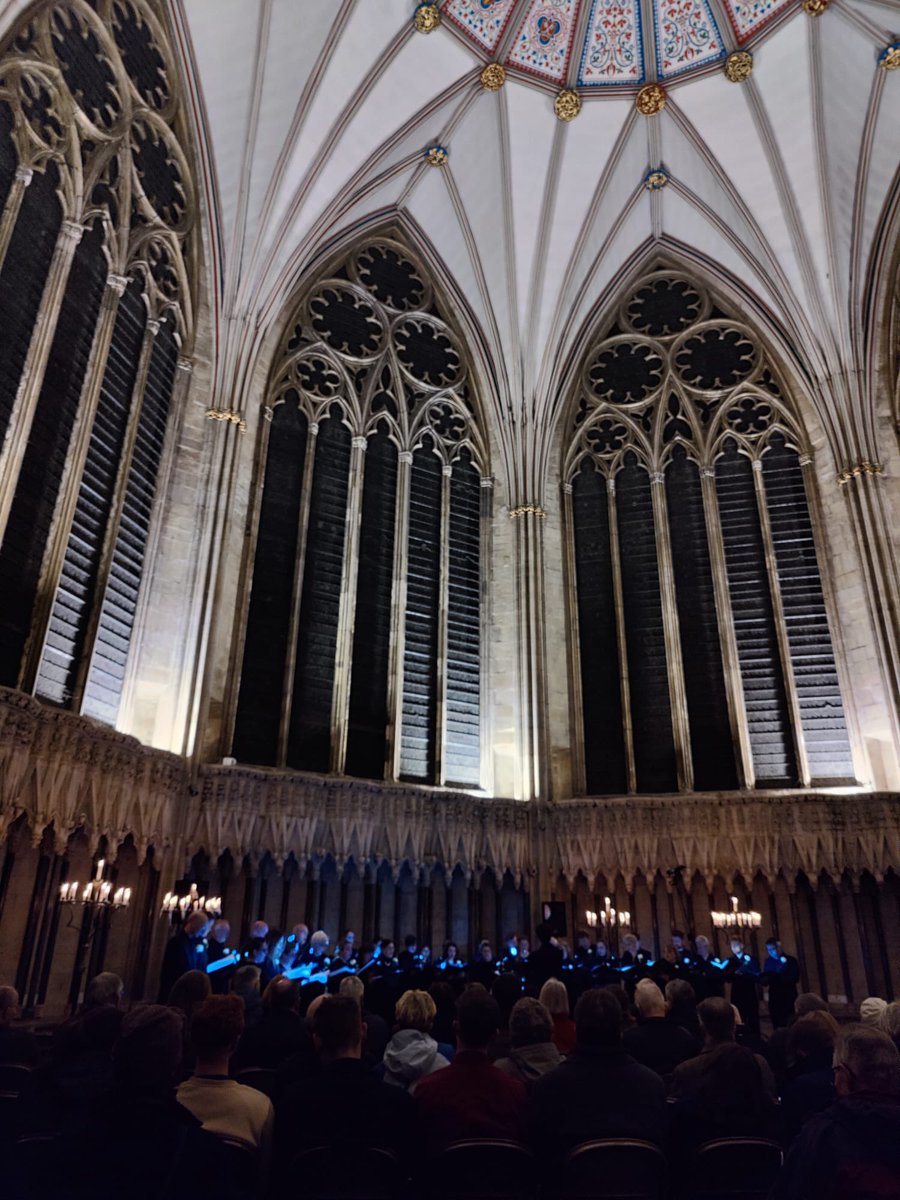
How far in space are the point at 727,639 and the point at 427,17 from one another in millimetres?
12757

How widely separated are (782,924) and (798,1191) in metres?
12.8

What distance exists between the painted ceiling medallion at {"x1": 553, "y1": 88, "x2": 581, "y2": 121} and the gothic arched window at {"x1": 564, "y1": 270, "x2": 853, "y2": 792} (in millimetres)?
3990

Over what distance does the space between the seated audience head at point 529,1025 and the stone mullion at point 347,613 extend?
32.2ft

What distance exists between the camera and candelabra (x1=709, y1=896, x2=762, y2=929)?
12.6m

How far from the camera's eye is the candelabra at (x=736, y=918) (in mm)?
12641

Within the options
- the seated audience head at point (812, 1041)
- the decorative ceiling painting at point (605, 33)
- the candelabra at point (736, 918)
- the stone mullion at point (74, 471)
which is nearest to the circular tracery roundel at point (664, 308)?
the decorative ceiling painting at point (605, 33)

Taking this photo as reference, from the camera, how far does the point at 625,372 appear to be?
18.8 m

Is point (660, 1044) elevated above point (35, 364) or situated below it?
below

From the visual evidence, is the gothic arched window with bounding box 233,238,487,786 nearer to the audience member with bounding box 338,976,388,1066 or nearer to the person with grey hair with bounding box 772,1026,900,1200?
the audience member with bounding box 338,976,388,1066

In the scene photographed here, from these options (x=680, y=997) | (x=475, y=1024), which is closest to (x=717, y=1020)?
Answer: (x=475, y=1024)

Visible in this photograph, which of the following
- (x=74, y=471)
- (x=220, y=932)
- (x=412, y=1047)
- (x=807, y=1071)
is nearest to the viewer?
(x=807, y=1071)

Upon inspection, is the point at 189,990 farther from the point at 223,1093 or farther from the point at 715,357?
the point at 715,357

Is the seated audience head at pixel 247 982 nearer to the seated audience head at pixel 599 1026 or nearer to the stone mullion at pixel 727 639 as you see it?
the seated audience head at pixel 599 1026

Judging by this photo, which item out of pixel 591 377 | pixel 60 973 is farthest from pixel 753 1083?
pixel 591 377
